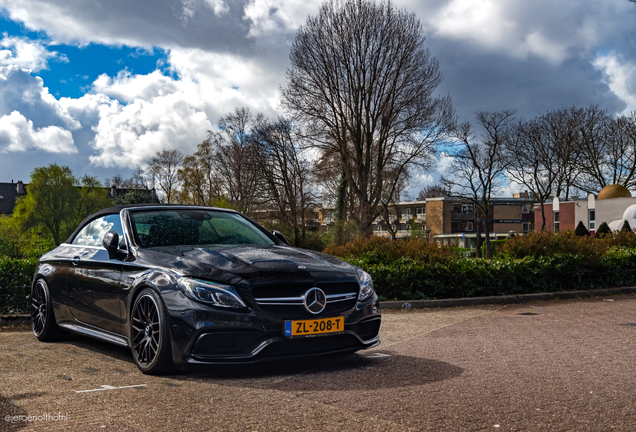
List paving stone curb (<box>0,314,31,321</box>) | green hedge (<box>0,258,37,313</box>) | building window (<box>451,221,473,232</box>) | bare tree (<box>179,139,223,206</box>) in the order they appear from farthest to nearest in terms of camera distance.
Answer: building window (<box>451,221,473,232</box>) → bare tree (<box>179,139,223,206</box>) → green hedge (<box>0,258,37,313</box>) → paving stone curb (<box>0,314,31,321</box>)

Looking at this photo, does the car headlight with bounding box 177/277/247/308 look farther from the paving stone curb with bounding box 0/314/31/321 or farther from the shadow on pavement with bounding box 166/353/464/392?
the paving stone curb with bounding box 0/314/31/321

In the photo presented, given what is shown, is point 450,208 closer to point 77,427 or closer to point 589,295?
point 589,295

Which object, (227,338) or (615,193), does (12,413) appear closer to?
(227,338)

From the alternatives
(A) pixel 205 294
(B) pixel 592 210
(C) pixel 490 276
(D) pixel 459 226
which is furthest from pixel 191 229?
(D) pixel 459 226

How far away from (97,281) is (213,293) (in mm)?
1696

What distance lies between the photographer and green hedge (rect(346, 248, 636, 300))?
36.4ft

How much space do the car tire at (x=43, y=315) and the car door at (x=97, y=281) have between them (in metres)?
0.58

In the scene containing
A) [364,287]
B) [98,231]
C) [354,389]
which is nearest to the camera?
[354,389]

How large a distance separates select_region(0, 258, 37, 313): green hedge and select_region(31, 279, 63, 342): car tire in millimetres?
1853

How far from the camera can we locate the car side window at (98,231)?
5833 mm

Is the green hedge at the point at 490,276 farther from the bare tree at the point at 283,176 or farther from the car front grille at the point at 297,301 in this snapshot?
the bare tree at the point at 283,176

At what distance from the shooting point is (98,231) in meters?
6.27

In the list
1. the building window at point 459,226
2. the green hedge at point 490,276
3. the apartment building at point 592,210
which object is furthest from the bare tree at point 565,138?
the building window at point 459,226

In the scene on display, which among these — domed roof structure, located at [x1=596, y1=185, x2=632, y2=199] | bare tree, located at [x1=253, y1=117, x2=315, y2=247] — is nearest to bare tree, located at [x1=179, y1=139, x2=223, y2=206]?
bare tree, located at [x1=253, y1=117, x2=315, y2=247]
